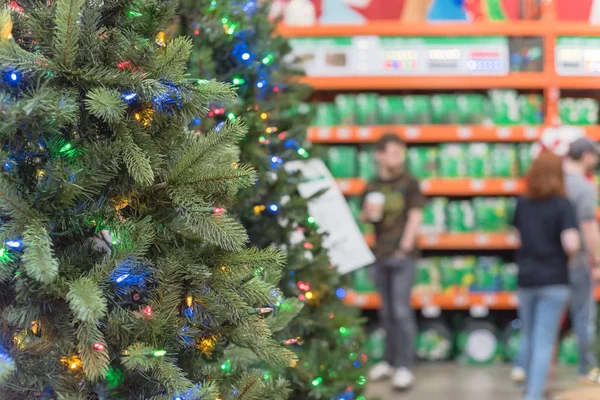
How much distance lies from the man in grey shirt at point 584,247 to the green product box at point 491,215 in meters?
0.77

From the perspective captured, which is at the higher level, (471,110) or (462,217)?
(471,110)

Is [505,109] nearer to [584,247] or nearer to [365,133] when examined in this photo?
[365,133]

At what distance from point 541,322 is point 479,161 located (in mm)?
1684

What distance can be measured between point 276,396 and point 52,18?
82cm

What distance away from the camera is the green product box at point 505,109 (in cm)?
566

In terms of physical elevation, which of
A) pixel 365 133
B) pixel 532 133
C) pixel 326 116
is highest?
pixel 326 116

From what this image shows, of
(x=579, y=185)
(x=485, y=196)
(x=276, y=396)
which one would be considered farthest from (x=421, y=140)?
(x=276, y=396)

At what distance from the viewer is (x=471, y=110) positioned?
5.65m

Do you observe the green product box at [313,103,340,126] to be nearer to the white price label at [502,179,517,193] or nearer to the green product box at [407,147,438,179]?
the green product box at [407,147,438,179]

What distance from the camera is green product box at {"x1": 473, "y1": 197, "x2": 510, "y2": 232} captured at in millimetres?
5574

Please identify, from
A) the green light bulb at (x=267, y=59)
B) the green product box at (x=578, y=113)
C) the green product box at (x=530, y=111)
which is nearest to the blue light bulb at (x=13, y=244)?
the green light bulb at (x=267, y=59)

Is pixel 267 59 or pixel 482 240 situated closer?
pixel 267 59

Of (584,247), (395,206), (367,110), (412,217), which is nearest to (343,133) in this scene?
(367,110)

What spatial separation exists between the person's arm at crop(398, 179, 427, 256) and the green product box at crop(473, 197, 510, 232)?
822 mm
